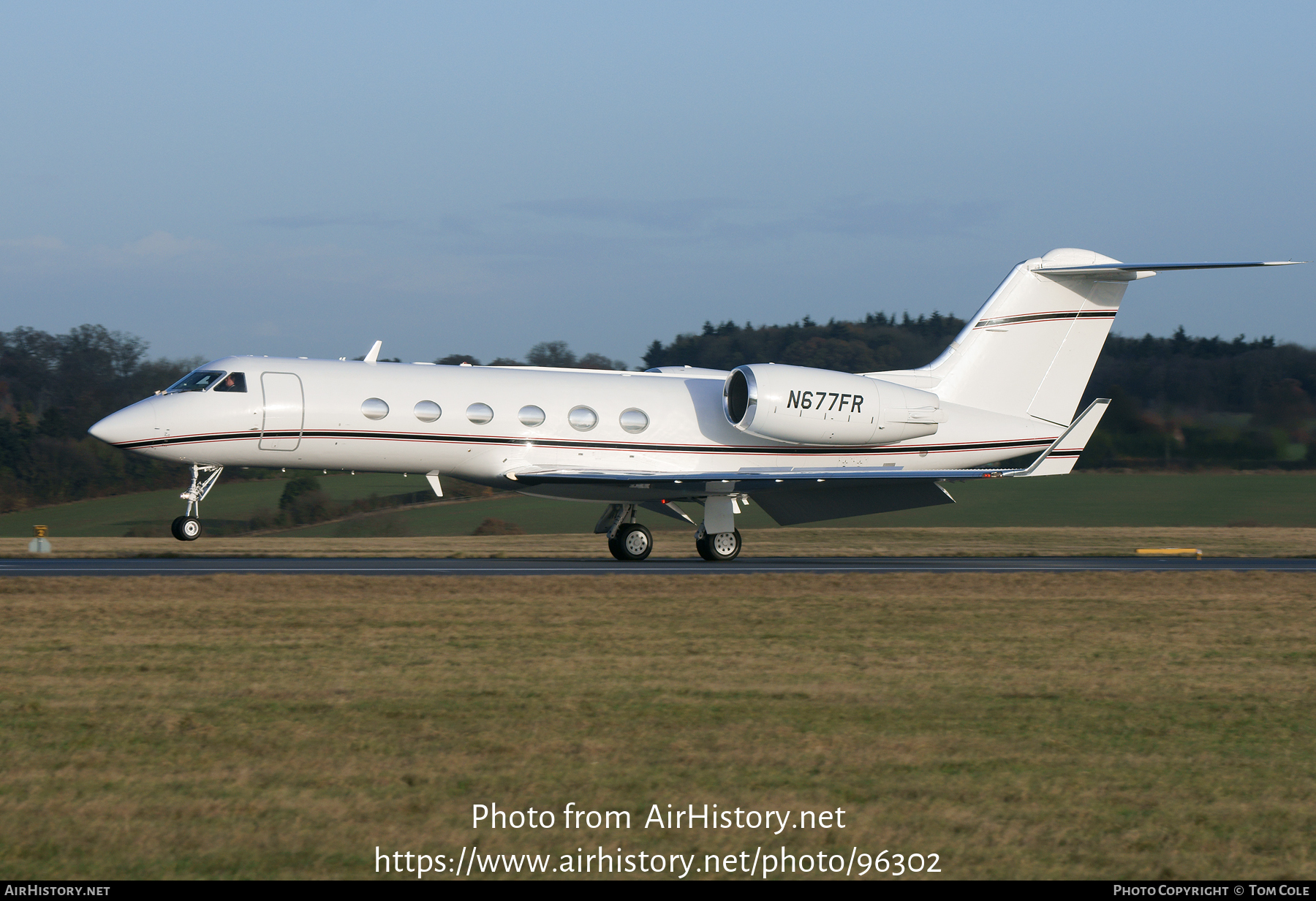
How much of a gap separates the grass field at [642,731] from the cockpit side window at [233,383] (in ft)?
22.7

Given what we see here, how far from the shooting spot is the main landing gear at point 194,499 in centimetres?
2052

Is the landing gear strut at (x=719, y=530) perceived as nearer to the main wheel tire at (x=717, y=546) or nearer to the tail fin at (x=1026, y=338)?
the main wheel tire at (x=717, y=546)

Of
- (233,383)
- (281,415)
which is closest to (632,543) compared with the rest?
(281,415)

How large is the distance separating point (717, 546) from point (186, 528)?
31.3 feet

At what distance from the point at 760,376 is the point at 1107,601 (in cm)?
882

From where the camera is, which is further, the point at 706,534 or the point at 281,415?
the point at 706,534

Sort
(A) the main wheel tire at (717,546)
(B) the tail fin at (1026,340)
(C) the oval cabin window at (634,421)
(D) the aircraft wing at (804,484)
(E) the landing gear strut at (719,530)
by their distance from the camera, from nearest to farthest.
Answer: (D) the aircraft wing at (804,484) < (C) the oval cabin window at (634,421) < (E) the landing gear strut at (719,530) < (A) the main wheel tire at (717,546) < (B) the tail fin at (1026,340)

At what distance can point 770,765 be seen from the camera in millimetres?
6930

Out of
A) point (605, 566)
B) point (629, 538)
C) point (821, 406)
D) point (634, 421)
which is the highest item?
point (821, 406)

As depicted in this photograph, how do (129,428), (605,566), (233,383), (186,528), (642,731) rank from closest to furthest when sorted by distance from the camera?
(642,731) < (129,428) < (186,528) < (233,383) < (605,566)

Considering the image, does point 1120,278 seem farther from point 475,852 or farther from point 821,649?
point 475,852

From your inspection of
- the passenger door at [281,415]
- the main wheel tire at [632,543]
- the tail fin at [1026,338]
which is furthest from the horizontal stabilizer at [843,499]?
the passenger door at [281,415]

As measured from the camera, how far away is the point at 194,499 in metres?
20.7

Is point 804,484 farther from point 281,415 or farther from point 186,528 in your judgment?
point 186,528
